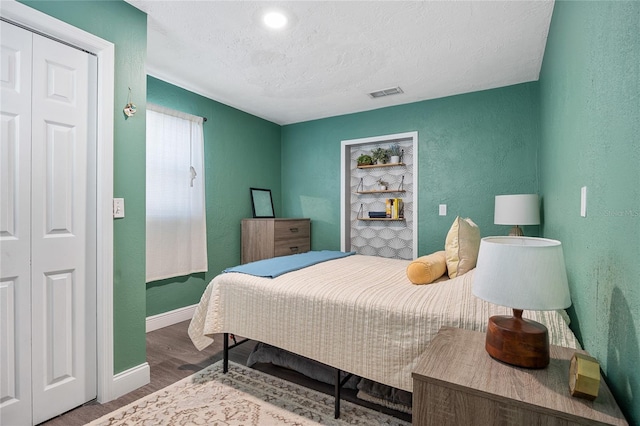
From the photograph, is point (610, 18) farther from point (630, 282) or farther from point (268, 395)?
point (268, 395)

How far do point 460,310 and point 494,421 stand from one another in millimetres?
706

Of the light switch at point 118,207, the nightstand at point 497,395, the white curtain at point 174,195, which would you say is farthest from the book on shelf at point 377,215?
the nightstand at point 497,395

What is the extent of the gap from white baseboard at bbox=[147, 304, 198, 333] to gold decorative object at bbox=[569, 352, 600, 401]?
3334mm

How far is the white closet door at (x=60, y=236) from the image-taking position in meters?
1.74

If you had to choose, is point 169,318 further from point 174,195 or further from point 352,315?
point 352,315

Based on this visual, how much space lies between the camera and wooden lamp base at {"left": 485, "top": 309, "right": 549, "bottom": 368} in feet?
3.34

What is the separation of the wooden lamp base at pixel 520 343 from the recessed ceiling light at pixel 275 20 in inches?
84.9

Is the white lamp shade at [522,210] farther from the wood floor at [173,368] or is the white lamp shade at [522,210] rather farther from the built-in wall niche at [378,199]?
the wood floor at [173,368]

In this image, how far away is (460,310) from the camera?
156 centimetres

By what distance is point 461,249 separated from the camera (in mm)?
2143

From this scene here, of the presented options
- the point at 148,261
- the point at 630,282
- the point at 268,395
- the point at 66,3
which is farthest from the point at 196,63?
the point at 630,282

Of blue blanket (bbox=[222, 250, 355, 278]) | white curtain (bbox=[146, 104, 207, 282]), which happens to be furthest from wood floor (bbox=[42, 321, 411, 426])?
blue blanket (bbox=[222, 250, 355, 278])

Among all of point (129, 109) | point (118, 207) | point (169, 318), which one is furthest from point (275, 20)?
point (169, 318)

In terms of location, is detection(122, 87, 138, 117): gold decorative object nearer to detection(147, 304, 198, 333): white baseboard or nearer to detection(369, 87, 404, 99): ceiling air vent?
detection(147, 304, 198, 333): white baseboard
